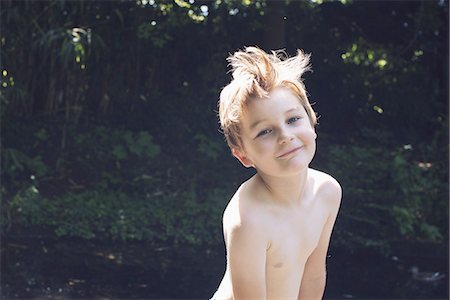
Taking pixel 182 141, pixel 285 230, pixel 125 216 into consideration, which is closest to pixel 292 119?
pixel 285 230

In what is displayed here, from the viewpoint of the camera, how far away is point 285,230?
160 centimetres

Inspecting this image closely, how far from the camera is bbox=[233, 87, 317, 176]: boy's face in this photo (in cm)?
148

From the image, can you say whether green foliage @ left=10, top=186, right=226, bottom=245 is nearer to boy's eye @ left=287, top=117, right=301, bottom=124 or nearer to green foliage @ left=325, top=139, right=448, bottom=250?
green foliage @ left=325, top=139, right=448, bottom=250

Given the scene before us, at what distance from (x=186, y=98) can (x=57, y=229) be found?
7.66 feet

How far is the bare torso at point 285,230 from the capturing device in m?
1.55

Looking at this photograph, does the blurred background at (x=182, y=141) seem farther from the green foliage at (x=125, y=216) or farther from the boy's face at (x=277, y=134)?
the boy's face at (x=277, y=134)

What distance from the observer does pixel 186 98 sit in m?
7.00

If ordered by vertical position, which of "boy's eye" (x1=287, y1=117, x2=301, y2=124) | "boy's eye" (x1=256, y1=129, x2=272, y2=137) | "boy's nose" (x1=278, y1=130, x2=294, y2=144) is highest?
"boy's eye" (x1=287, y1=117, x2=301, y2=124)

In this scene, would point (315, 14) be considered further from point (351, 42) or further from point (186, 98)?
point (186, 98)

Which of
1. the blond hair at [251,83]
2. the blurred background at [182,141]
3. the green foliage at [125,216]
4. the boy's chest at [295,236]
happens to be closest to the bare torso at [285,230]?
the boy's chest at [295,236]

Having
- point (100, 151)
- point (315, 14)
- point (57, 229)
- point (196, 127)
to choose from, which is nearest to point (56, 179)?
point (100, 151)

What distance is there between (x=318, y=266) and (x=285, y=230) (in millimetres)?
223

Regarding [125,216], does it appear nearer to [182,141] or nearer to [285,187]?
[182,141]

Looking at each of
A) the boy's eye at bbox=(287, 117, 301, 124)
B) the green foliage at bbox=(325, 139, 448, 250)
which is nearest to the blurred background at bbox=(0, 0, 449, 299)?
the green foliage at bbox=(325, 139, 448, 250)
